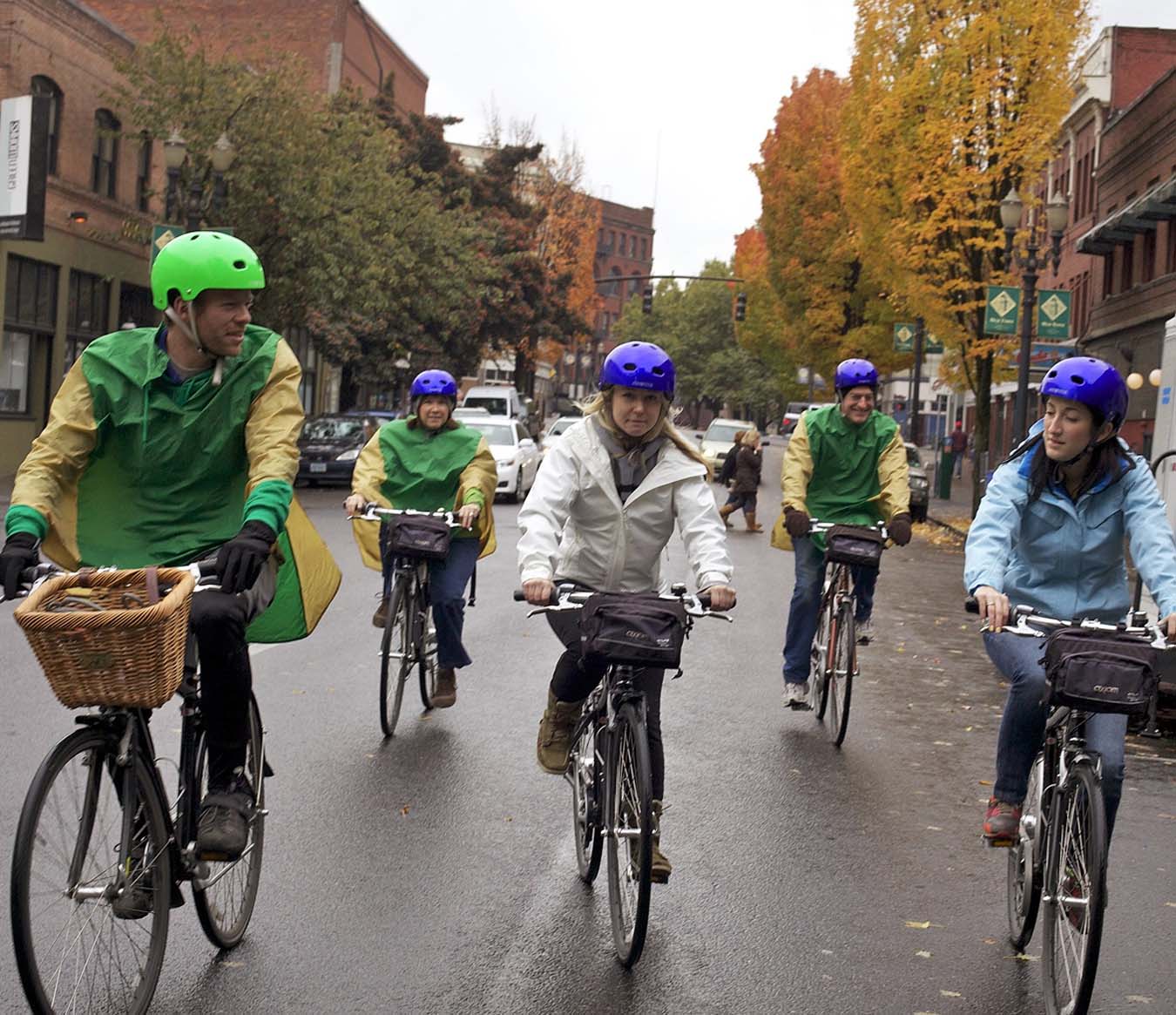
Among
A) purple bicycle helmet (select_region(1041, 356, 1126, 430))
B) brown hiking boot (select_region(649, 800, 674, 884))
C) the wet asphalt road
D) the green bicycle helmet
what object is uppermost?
the green bicycle helmet

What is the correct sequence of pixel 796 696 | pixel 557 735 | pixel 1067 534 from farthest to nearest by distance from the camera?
pixel 796 696, pixel 557 735, pixel 1067 534

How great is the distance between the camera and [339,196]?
3359cm

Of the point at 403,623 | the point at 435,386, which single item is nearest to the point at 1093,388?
the point at 403,623

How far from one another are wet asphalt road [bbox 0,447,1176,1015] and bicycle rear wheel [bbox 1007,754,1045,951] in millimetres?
106

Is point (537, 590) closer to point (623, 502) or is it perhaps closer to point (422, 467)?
point (623, 502)

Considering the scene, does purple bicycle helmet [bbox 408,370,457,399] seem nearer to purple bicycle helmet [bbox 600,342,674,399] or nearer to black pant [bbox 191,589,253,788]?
purple bicycle helmet [bbox 600,342,674,399]

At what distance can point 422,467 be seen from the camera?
30.0 ft

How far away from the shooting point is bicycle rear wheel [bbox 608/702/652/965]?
185 inches

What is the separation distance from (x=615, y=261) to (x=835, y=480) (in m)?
135

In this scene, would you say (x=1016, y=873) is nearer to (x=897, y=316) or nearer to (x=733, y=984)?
(x=733, y=984)

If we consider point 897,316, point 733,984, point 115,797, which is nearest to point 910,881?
point 733,984

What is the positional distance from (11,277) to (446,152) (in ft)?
81.3

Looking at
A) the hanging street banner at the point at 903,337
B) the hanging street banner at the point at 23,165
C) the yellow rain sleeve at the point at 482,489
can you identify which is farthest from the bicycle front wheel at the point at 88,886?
the hanging street banner at the point at 903,337

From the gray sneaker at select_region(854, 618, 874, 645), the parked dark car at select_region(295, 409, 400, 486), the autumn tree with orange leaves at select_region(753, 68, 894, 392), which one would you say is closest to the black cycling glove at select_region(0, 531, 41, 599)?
the gray sneaker at select_region(854, 618, 874, 645)
